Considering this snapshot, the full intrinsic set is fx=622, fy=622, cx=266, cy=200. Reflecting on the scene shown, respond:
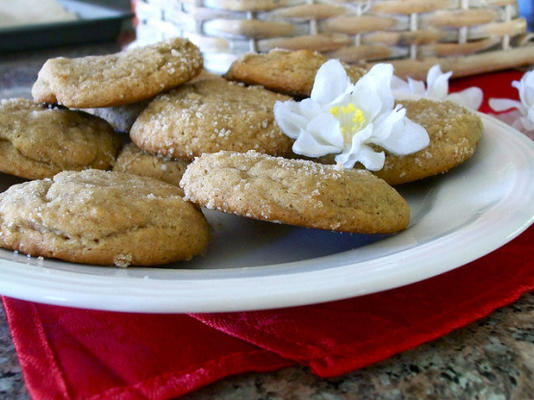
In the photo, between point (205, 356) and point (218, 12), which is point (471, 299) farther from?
point (218, 12)

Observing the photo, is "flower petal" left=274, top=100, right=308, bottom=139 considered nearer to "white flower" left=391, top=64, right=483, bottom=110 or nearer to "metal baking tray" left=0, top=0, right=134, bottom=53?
"white flower" left=391, top=64, right=483, bottom=110

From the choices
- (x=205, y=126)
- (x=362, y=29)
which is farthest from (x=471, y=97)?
(x=205, y=126)

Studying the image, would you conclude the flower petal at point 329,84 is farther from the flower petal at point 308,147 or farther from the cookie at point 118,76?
the cookie at point 118,76

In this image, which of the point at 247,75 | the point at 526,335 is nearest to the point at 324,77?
the point at 247,75

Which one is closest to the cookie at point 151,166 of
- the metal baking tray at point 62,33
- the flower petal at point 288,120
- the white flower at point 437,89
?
the flower petal at point 288,120

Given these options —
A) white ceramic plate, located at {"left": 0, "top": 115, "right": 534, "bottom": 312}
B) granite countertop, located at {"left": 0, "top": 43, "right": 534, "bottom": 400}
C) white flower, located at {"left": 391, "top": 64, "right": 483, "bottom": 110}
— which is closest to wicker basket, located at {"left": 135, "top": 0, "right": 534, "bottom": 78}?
white flower, located at {"left": 391, "top": 64, "right": 483, "bottom": 110}

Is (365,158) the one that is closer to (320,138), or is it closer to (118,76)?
(320,138)
